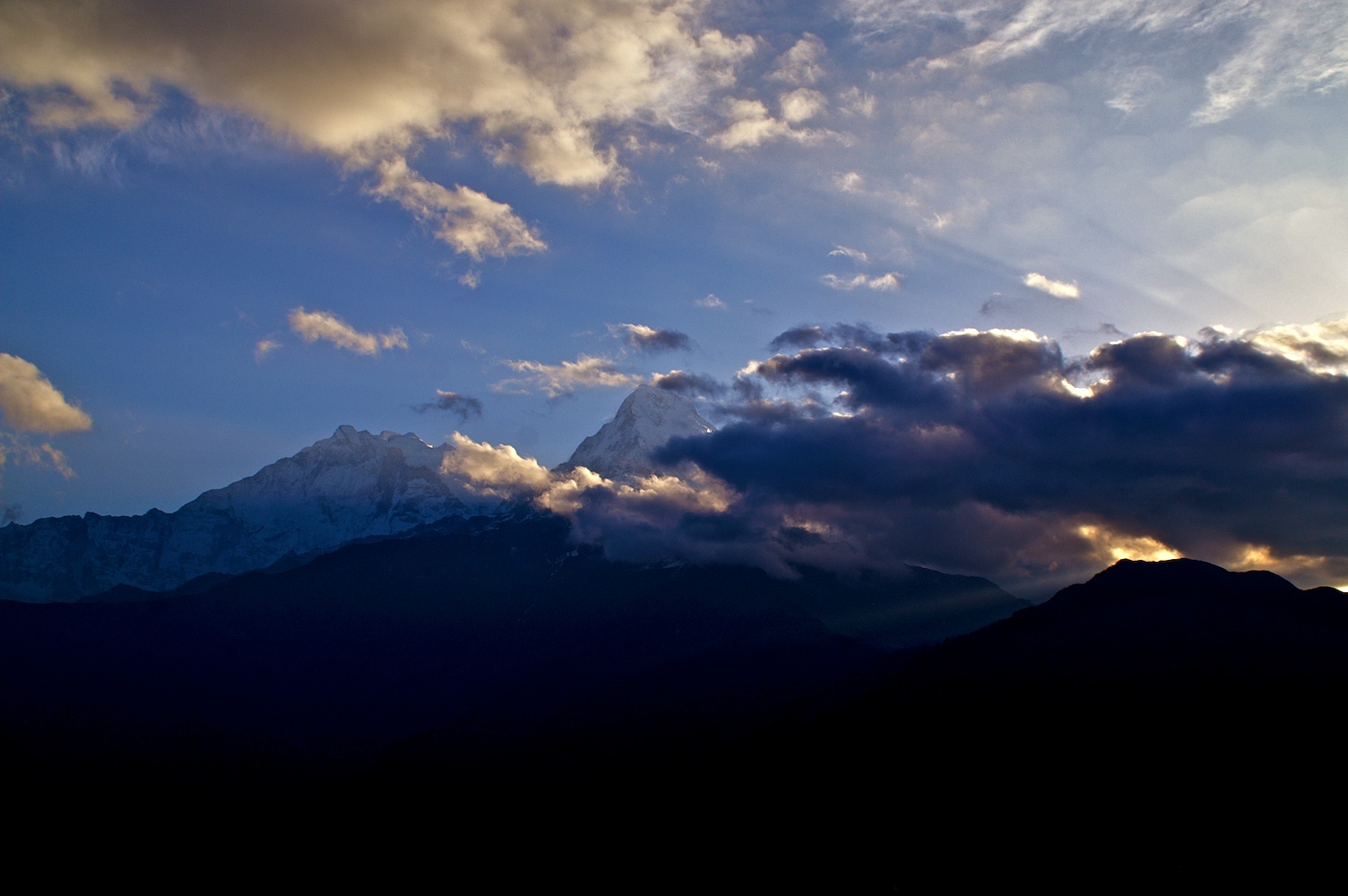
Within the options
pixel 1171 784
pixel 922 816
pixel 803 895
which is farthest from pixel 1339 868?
pixel 803 895

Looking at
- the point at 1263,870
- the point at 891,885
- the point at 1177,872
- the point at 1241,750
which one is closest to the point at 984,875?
the point at 891,885

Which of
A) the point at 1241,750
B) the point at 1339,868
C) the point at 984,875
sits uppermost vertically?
the point at 1241,750

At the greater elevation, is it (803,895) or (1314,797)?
(1314,797)

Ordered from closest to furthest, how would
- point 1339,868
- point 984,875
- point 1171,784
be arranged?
1. point 1339,868
2. point 984,875
3. point 1171,784

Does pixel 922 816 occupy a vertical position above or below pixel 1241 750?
below

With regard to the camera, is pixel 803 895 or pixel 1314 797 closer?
pixel 1314 797

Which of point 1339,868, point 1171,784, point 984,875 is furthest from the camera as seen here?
point 1171,784

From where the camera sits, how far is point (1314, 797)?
576ft

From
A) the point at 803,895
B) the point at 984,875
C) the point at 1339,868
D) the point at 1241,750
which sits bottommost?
the point at 803,895

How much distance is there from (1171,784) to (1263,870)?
33328 mm

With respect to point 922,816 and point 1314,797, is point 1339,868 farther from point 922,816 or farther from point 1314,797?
point 922,816

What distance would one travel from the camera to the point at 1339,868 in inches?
6093

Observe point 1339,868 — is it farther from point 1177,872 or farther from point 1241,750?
point 1241,750

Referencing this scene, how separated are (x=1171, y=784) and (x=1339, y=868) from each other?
119 ft
